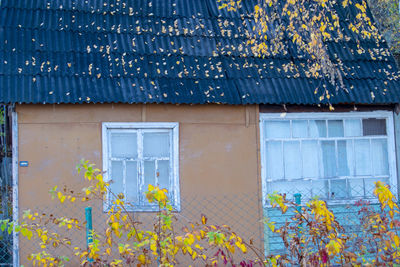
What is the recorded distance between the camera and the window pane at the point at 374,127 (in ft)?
30.1

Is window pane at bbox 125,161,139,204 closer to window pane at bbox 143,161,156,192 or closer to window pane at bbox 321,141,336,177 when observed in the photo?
window pane at bbox 143,161,156,192

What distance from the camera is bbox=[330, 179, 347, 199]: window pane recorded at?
8.98 meters

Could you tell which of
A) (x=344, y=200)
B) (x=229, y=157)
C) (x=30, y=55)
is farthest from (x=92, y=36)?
(x=344, y=200)

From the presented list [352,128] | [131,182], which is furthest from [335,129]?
[131,182]

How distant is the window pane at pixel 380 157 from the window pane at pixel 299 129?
130 cm

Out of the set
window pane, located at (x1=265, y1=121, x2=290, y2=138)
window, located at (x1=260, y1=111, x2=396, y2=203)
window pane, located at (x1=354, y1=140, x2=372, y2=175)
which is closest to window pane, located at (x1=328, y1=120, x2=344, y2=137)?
window, located at (x1=260, y1=111, x2=396, y2=203)

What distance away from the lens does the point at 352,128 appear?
912cm

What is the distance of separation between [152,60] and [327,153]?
347 cm

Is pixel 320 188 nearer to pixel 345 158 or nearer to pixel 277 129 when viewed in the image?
pixel 345 158

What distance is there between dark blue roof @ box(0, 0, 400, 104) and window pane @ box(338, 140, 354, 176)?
896 millimetres

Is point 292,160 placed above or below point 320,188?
above

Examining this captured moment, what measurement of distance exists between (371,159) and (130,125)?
4374 millimetres

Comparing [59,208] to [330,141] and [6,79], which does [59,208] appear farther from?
[330,141]

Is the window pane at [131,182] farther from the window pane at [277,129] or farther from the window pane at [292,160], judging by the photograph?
the window pane at [292,160]
